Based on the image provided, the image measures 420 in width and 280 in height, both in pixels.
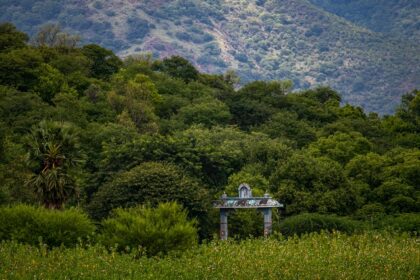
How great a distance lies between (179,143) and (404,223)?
867 inches

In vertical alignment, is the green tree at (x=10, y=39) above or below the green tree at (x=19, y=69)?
above

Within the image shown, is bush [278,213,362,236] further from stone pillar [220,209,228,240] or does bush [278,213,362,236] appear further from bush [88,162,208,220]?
bush [88,162,208,220]

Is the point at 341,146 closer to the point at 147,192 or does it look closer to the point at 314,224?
the point at 314,224

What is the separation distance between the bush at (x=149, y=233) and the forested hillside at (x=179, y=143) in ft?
26.0

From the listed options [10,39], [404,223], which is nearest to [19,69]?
[10,39]

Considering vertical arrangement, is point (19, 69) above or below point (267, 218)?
above

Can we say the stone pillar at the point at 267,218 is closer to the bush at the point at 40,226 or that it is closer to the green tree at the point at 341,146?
the bush at the point at 40,226

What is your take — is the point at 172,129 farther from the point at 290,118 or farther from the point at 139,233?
the point at 139,233

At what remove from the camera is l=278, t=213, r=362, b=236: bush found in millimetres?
81875

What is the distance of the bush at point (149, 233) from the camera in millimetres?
62562

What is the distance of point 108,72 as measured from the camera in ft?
517

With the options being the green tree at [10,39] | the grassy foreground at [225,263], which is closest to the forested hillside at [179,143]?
the green tree at [10,39]

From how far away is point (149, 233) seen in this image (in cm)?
6262

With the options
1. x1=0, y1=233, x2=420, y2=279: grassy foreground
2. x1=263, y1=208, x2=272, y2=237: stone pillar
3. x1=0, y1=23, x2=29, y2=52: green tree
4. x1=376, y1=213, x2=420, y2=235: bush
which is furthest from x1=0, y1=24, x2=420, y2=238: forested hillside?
x1=0, y1=233, x2=420, y2=279: grassy foreground
